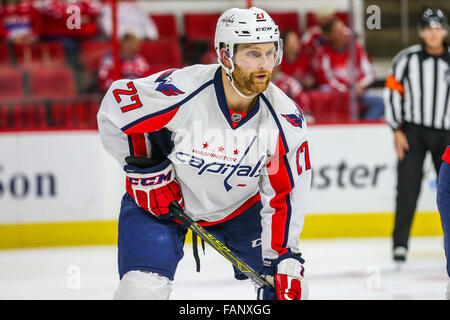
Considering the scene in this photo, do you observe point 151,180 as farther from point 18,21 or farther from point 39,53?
point 18,21

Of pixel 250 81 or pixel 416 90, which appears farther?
pixel 416 90

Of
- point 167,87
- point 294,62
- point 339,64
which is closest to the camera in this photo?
point 167,87

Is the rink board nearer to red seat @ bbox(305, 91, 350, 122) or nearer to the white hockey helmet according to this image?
red seat @ bbox(305, 91, 350, 122)

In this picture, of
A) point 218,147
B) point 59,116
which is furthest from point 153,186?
point 59,116

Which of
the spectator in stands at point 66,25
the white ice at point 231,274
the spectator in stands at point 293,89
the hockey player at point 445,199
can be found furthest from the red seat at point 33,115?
the hockey player at point 445,199

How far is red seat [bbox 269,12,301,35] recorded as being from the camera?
23.2ft

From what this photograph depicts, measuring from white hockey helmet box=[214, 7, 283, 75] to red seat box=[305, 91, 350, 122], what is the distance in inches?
128

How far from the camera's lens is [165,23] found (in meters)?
7.26

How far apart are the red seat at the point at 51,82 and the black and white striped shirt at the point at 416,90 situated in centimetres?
229

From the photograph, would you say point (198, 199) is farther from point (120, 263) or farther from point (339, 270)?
point (339, 270)

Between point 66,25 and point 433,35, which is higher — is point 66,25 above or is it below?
above

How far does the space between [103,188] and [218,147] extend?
118 inches

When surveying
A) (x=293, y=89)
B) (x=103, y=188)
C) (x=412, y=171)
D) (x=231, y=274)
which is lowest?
(x=231, y=274)

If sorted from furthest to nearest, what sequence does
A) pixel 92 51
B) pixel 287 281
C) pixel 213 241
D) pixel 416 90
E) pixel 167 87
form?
pixel 92 51
pixel 416 90
pixel 213 241
pixel 167 87
pixel 287 281
